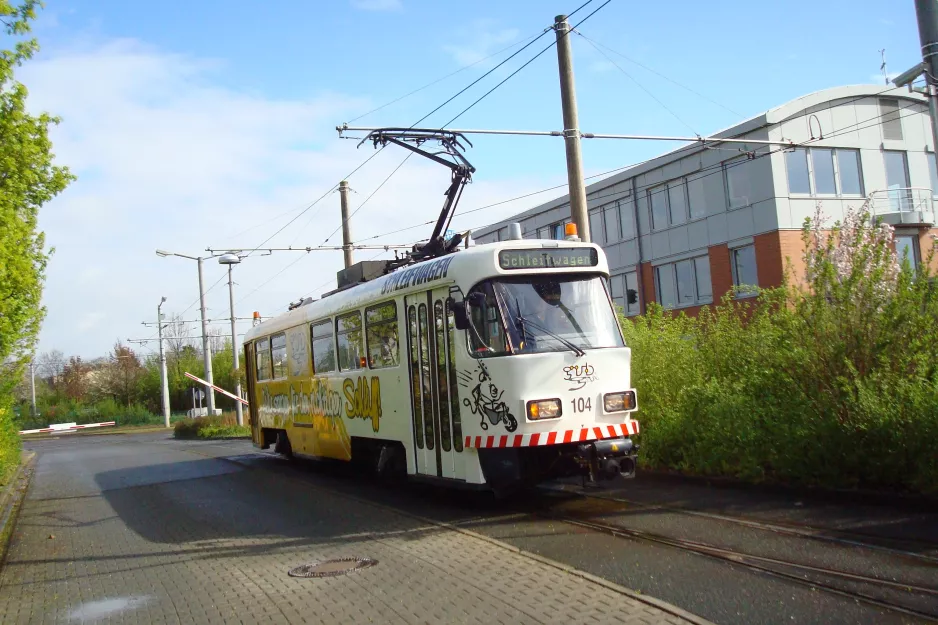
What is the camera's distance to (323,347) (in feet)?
45.8

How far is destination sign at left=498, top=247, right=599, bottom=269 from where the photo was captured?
30.9 feet

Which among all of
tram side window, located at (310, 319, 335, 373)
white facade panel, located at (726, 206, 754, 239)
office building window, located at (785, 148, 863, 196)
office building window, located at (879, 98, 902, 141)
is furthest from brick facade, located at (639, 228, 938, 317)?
tram side window, located at (310, 319, 335, 373)

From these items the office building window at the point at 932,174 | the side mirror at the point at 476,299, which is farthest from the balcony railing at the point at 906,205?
the side mirror at the point at 476,299

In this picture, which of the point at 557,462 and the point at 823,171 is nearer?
the point at 557,462

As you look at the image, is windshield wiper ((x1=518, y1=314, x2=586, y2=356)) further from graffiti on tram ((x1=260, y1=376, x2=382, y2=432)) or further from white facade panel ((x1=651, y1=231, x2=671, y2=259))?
white facade panel ((x1=651, y1=231, x2=671, y2=259))

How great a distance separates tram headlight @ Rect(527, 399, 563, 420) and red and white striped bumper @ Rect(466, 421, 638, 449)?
0.63 ft

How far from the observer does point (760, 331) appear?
1093 cm

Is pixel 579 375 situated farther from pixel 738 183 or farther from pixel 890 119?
pixel 890 119

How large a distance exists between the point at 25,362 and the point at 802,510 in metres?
17.6

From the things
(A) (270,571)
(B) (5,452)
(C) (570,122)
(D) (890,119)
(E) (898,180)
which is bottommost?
(A) (270,571)

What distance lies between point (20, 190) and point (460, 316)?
931cm

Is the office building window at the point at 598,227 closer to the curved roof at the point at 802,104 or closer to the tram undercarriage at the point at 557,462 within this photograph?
the curved roof at the point at 802,104

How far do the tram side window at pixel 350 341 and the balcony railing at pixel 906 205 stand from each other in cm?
2488

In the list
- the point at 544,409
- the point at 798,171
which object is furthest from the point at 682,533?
the point at 798,171
